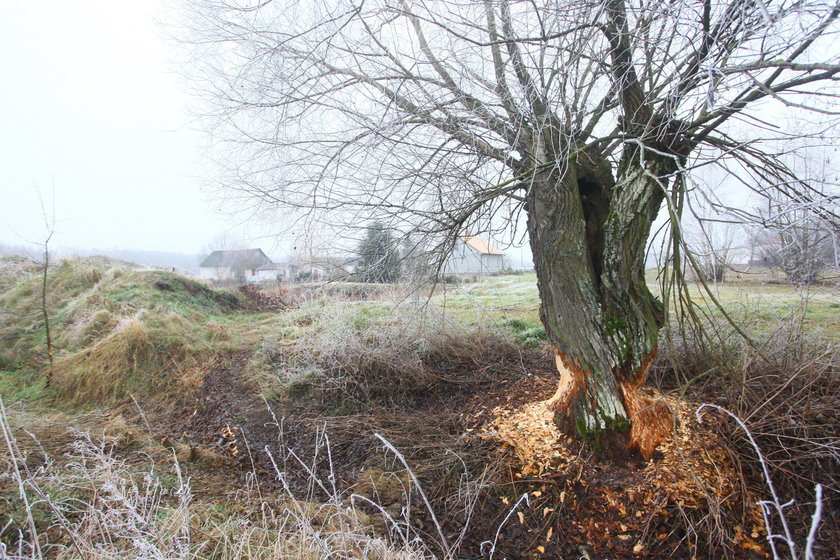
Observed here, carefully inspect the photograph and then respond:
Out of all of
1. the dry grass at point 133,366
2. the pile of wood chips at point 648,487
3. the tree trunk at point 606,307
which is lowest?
the pile of wood chips at point 648,487

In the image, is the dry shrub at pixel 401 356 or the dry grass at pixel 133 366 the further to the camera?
the dry grass at pixel 133 366

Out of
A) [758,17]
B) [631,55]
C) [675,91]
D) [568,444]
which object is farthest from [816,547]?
[631,55]

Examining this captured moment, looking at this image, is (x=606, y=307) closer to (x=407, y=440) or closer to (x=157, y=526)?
(x=407, y=440)

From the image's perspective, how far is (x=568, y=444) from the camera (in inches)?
116

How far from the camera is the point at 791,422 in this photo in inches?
101

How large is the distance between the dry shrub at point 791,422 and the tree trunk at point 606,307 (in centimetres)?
34

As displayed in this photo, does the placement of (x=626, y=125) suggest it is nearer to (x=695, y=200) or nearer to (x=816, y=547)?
(x=695, y=200)

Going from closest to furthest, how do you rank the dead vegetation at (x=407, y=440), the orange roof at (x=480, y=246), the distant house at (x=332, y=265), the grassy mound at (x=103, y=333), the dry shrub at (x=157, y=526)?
the dry shrub at (x=157, y=526) → the dead vegetation at (x=407, y=440) → the distant house at (x=332, y=265) → the orange roof at (x=480, y=246) → the grassy mound at (x=103, y=333)

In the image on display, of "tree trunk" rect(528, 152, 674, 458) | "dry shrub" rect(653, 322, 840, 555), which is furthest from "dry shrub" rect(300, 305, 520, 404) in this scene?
"dry shrub" rect(653, 322, 840, 555)

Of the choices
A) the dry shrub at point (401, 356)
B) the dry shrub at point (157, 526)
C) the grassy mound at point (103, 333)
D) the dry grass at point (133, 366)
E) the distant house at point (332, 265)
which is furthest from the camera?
the grassy mound at point (103, 333)

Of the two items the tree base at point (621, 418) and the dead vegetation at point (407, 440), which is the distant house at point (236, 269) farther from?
the tree base at point (621, 418)

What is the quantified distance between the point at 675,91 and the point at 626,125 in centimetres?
46

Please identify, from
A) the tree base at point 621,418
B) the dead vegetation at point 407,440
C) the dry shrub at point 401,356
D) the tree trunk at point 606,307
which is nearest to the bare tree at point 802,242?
the dead vegetation at point 407,440

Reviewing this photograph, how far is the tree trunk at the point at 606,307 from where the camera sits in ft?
9.12
